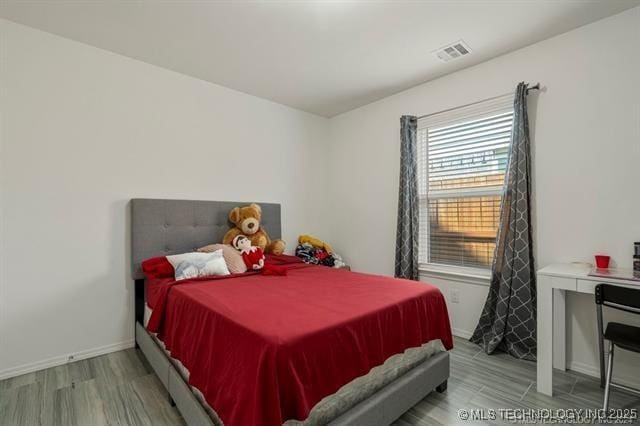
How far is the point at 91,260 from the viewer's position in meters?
2.45

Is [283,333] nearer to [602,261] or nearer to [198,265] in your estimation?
[198,265]

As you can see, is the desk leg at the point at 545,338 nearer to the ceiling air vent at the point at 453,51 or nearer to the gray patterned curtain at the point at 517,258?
the gray patterned curtain at the point at 517,258

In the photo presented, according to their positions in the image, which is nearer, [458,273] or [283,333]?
[283,333]

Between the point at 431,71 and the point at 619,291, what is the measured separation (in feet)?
7.28

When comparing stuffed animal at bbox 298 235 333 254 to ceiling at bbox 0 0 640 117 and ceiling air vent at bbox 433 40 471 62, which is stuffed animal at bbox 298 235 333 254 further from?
ceiling air vent at bbox 433 40 471 62

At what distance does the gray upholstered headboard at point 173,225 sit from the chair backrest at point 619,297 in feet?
9.46

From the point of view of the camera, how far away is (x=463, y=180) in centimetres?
292

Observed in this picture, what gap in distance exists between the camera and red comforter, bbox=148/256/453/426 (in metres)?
1.19

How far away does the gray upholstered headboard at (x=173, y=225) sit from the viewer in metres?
2.57

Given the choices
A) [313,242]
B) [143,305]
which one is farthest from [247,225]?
[143,305]

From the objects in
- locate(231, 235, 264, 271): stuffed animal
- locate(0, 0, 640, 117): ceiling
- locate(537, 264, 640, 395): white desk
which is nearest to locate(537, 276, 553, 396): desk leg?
locate(537, 264, 640, 395): white desk

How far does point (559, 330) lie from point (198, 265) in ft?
8.75

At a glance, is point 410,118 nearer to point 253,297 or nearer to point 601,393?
point 253,297

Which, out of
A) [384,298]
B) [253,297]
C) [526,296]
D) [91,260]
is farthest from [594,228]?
[91,260]
